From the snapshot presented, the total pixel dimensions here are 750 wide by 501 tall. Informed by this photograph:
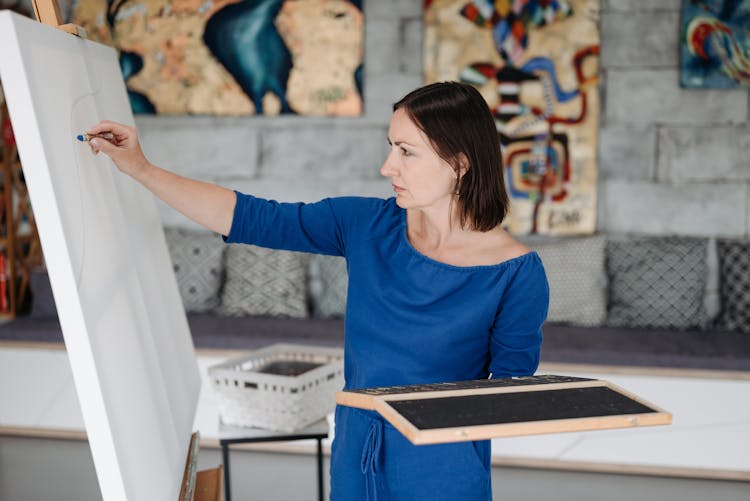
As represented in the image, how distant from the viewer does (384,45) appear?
3975mm

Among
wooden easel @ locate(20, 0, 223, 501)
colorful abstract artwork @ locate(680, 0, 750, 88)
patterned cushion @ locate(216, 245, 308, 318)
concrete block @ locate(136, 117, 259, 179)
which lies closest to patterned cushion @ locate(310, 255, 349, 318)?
patterned cushion @ locate(216, 245, 308, 318)

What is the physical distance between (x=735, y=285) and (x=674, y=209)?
0.45 meters

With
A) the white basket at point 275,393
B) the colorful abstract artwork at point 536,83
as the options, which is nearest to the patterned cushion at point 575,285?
the colorful abstract artwork at point 536,83

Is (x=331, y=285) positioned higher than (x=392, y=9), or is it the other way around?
(x=392, y=9)

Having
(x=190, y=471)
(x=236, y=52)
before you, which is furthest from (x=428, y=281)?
(x=236, y=52)

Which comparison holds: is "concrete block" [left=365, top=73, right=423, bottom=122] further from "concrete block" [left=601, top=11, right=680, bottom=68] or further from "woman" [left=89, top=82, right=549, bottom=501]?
"woman" [left=89, top=82, right=549, bottom=501]

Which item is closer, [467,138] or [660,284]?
→ [467,138]

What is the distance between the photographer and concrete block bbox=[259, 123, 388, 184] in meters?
4.04

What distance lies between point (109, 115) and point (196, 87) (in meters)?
2.71

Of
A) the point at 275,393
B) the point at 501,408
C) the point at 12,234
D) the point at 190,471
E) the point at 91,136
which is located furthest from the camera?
the point at 12,234

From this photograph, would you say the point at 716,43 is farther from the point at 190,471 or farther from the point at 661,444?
the point at 190,471

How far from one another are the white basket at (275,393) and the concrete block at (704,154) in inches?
89.3

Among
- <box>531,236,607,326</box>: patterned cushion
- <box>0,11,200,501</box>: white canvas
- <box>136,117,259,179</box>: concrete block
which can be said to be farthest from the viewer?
<box>136,117,259,179</box>: concrete block

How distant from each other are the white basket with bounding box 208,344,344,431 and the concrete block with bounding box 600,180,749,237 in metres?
2.12
